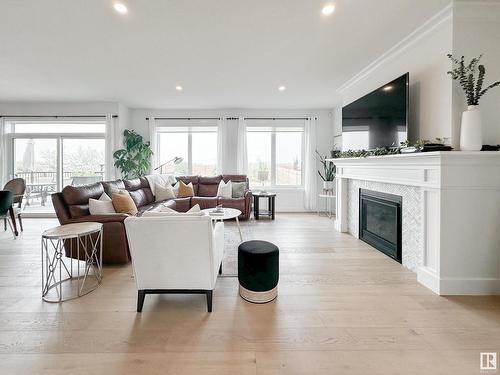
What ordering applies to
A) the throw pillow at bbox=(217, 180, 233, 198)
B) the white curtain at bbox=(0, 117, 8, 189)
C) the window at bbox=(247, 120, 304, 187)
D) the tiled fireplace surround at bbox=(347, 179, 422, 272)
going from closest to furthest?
1. the tiled fireplace surround at bbox=(347, 179, 422, 272)
2. the throw pillow at bbox=(217, 180, 233, 198)
3. the white curtain at bbox=(0, 117, 8, 189)
4. the window at bbox=(247, 120, 304, 187)

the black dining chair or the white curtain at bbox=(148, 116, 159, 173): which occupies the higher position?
the white curtain at bbox=(148, 116, 159, 173)

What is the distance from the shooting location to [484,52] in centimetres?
238

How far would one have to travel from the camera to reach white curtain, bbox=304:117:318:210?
6398 mm

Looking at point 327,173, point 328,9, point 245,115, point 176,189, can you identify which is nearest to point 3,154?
point 176,189

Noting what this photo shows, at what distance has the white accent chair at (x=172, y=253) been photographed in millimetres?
1926

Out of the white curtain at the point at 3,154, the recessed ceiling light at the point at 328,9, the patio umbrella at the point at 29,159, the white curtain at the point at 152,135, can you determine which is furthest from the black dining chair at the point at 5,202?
the recessed ceiling light at the point at 328,9

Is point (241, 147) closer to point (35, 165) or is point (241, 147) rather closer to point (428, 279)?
point (428, 279)

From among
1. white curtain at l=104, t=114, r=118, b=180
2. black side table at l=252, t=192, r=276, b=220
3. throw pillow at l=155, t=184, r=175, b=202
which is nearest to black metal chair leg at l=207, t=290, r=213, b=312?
black side table at l=252, t=192, r=276, b=220

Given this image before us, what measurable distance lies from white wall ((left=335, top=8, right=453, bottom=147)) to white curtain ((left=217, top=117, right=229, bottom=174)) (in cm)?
394

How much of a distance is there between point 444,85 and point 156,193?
5154 millimetres

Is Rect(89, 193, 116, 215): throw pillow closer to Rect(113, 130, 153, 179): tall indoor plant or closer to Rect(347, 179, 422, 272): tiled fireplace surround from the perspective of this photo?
Rect(113, 130, 153, 179): tall indoor plant

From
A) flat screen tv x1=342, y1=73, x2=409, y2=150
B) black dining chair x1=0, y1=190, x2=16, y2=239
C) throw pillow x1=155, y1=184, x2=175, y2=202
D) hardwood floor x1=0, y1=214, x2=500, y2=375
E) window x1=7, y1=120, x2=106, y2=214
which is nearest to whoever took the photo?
hardwood floor x1=0, y1=214, x2=500, y2=375

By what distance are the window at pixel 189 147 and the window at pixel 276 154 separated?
100 cm

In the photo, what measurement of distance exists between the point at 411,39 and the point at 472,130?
1342mm
